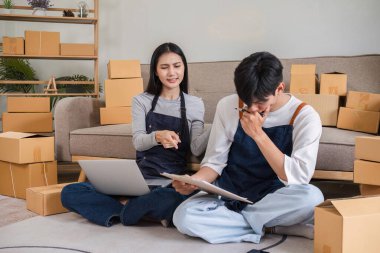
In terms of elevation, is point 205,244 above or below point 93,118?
below

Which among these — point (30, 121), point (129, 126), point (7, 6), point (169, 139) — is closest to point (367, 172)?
point (169, 139)

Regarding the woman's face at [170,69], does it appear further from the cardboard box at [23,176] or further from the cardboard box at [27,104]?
the cardboard box at [27,104]

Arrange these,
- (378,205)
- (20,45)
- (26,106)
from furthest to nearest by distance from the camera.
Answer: (20,45) < (26,106) < (378,205)

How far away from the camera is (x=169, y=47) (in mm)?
2023

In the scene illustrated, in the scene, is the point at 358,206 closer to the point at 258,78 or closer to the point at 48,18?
the point at 258,78

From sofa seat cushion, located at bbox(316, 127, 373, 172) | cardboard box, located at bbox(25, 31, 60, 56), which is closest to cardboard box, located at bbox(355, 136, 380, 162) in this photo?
sofa seat cushion, located at bbox(316, 127, 373, 172)

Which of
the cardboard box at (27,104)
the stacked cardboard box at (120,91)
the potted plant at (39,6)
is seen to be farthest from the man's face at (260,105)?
the potted plant at (39,6)

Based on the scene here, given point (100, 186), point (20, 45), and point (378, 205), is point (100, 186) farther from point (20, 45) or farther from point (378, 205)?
point (20, 45)

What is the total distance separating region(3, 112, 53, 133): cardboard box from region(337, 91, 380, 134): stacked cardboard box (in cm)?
182

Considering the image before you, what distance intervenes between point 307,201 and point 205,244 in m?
0.38

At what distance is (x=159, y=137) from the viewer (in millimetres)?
1851

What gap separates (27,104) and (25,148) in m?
0.63

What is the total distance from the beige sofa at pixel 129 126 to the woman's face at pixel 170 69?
0.36m

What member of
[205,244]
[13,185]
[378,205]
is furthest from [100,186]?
[378,205]
